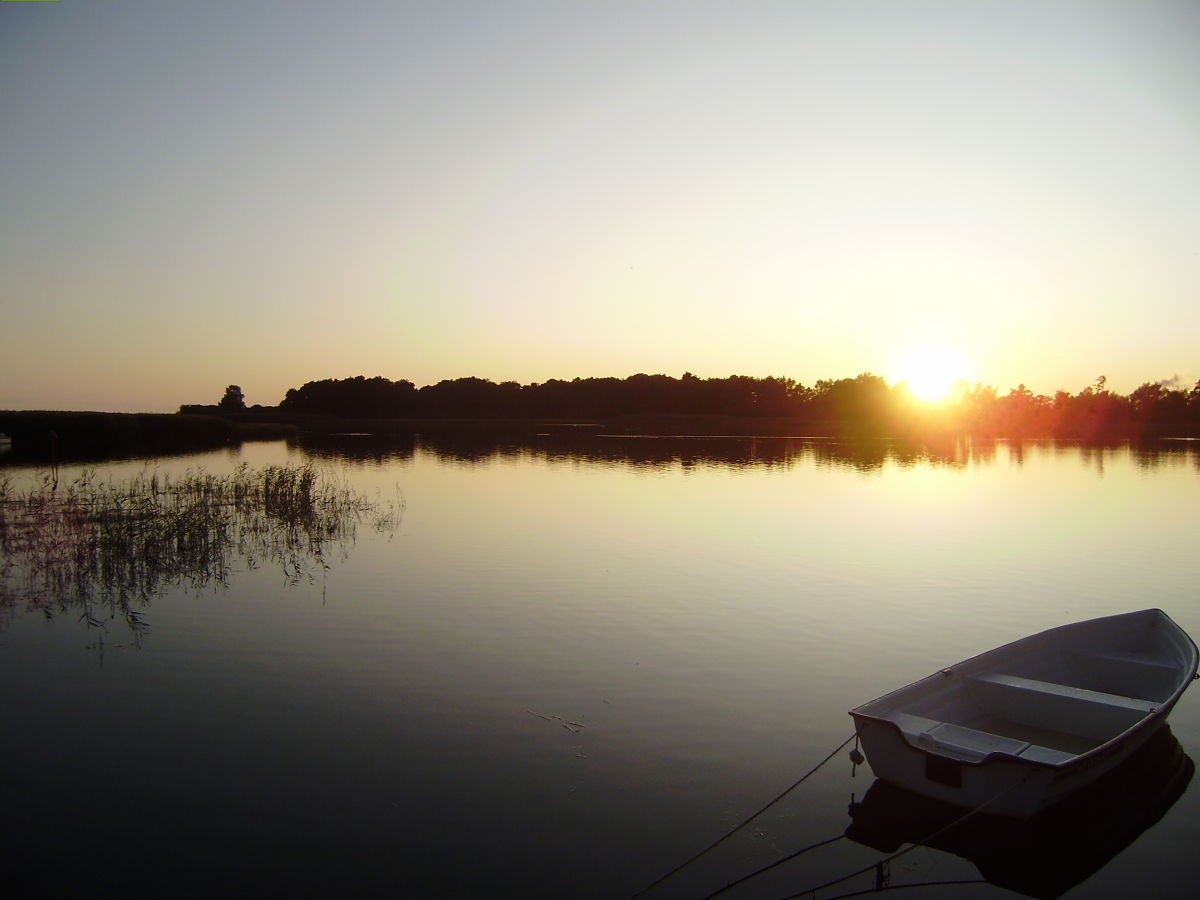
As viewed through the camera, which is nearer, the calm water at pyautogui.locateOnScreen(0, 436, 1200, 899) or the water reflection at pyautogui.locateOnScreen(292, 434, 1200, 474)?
the calm water at pyautogui.locateOnScreen(0, 436, 1200, 899)

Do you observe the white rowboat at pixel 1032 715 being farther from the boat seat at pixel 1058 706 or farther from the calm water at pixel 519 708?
the calm water at pixel 519 708

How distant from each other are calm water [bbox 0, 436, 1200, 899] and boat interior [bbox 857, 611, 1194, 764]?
0.81 meters

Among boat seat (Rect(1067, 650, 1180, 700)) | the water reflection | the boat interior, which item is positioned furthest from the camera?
the water reflection

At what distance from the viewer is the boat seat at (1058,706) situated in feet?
32.5

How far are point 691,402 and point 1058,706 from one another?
14544cm

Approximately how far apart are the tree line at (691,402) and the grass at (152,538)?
119 m

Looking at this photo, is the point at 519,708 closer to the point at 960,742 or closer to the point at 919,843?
the point at 919,843

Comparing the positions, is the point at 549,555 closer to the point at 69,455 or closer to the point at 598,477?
the point at 598,477

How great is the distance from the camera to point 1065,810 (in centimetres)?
895

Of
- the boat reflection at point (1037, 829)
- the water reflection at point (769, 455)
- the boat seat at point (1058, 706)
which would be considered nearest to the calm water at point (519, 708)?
the boat reflection at point (1037, 829)

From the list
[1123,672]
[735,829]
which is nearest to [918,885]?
[735,829]

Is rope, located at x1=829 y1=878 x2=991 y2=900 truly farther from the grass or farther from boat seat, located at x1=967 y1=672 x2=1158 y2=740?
the grass

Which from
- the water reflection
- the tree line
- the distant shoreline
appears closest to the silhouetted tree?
the tree line

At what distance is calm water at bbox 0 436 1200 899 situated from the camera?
25.0ft
